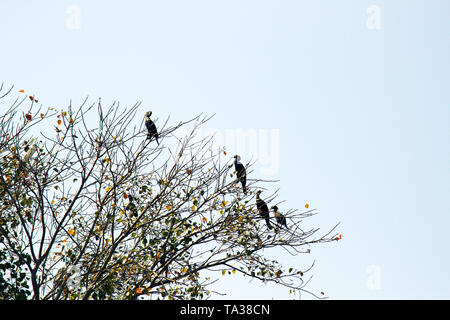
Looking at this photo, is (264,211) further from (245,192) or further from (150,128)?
(150,128)

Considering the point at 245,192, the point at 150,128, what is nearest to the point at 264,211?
the point at 245,192

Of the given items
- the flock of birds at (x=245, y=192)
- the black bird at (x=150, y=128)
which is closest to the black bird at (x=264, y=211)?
the flock of birds at (x=245, y=192)

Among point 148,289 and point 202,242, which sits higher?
point 202,242

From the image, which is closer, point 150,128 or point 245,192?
point 245,192

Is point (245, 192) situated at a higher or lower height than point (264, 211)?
higher

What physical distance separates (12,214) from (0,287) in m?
1.79

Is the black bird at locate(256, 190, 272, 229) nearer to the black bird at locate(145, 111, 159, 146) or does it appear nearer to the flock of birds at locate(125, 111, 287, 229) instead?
the flock of birds at locate(125, 111, 287, 229)

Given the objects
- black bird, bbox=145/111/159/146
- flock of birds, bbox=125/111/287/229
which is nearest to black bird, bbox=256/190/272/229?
flock of birds, bbox=125/111/287/229

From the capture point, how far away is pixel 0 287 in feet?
28.6

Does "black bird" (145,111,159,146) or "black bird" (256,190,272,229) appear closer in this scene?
"black bird" (145,111,159,146)

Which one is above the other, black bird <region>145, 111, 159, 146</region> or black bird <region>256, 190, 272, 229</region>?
black bird <region>145, 111, 159, 146</region>

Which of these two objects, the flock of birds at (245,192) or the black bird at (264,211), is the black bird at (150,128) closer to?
the flock of birds at (245,192)
